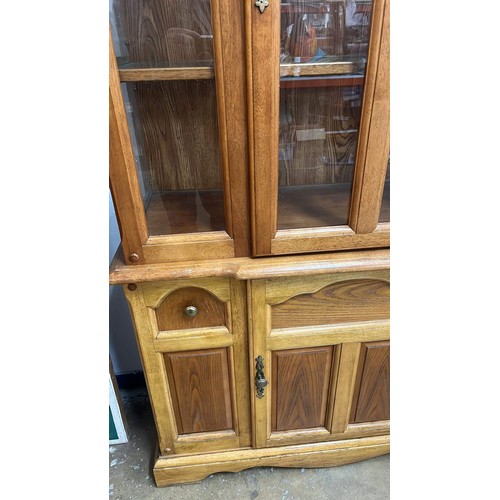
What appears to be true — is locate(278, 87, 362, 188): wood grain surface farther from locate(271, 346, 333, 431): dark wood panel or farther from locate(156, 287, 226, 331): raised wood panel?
locate(271, 346, 333, 431): dark wood panel

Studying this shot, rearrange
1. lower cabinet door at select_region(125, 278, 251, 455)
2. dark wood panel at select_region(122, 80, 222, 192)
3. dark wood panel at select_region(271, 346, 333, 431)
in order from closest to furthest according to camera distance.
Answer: dark wood panel at select_region(122, 80, 222, 192) < lower cabinet door at select_region(125, 278, 251, 455) < dark wood panel at select_region(271, 346, 333, 431)

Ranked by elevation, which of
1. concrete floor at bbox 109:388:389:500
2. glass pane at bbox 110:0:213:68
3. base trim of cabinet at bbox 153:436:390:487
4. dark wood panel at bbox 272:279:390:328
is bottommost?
concrete floor at bbox 109:388:389:500

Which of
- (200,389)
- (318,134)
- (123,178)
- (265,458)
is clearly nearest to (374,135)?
(318,134)

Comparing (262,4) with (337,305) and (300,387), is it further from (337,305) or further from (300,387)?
(300,387)

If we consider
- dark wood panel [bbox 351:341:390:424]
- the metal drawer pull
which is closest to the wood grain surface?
the metal drawer pull

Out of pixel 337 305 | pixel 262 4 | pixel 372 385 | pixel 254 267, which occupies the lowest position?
pixel 372 385

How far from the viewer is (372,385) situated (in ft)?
3.20

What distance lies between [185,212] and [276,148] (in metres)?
0.24

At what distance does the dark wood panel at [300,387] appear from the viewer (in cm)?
92

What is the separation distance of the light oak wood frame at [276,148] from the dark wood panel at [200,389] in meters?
0.32

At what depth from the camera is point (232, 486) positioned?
3.48 feet

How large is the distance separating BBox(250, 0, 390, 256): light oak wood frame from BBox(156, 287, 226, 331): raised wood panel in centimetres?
16

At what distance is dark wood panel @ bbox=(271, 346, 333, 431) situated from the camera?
0.92 meters

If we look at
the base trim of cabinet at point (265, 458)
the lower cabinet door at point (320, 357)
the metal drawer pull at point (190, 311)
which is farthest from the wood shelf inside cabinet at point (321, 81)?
the base trim of cabinet at point (265, 458)
